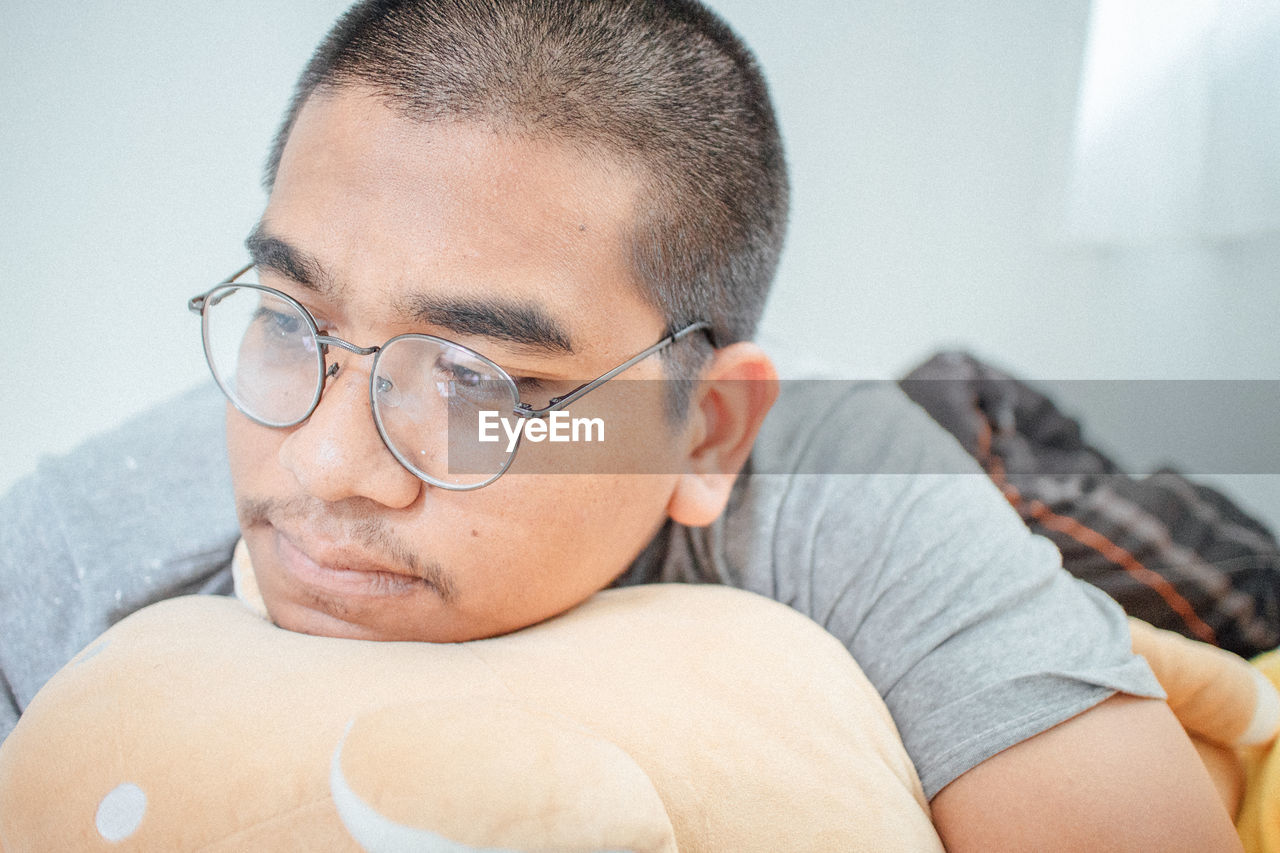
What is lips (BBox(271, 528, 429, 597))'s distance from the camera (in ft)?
2.18

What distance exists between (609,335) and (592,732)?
13.9 inches

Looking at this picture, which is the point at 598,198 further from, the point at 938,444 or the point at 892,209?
the point at 892,209

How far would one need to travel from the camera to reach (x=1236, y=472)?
4.15 ft

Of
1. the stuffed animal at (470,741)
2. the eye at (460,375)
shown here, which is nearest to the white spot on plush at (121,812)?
the stuffed animal at (470,741)

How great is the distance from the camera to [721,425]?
918mm

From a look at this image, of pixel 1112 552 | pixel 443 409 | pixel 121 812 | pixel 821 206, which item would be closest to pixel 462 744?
pixel 121 812

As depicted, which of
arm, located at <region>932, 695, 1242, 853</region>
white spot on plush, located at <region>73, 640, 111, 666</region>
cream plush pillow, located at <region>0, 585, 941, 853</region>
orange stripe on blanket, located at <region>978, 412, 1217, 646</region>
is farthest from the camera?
orange stripe on blanket, located at <region>978, 412, 1217, 646</region>

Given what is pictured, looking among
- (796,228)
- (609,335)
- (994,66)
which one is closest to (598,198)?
(609,335)

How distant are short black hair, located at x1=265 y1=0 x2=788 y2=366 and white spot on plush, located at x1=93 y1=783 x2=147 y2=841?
531mm

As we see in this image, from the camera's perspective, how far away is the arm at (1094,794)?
66cm

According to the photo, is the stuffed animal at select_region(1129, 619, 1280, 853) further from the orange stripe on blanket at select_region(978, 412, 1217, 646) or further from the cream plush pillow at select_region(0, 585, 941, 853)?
the cream plush pillow at select_region(0, 585, 941, 853)

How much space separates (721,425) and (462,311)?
37 cm

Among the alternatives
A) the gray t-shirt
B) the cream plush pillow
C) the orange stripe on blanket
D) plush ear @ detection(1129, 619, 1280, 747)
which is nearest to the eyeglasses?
the cream plush pillow

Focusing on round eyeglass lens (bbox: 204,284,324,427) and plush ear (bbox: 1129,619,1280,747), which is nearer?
round eyeglass lens (bbox: 204,284,324,427)
